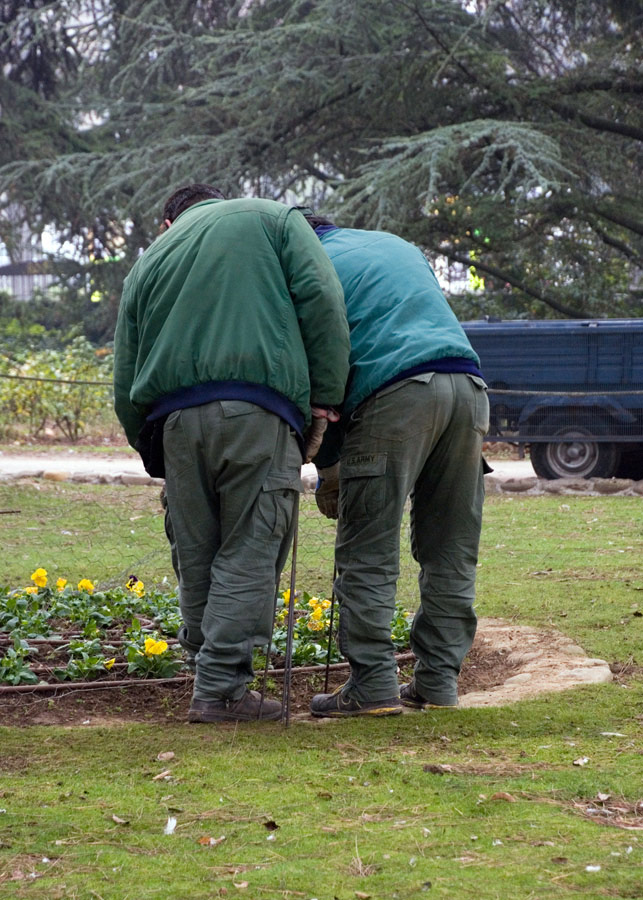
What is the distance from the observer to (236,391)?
354cm

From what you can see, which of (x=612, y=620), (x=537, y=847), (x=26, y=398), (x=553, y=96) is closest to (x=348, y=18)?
(x=553, y=96)

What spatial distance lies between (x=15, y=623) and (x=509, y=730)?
2286mm

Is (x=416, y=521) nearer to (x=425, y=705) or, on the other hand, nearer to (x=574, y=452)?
(x=425, y=705)

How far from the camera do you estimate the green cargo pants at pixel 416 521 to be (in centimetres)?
368

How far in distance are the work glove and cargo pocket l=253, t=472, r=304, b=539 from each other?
0.49 ft

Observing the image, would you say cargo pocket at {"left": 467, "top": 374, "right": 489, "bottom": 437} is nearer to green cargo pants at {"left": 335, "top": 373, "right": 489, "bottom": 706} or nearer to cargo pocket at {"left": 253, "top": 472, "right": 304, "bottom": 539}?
green cargo pants at {"left": 335, "top": 373, "right": 489, "bottom": 706}

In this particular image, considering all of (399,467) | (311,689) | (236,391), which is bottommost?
(311,689)

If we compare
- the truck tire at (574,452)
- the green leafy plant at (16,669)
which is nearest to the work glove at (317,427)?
the green leafy plant at (16,669)

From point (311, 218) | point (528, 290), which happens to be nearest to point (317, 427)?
point (311, 218)

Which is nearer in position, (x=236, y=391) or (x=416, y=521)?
(x=236, y=391)

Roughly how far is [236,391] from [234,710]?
102 centimetres

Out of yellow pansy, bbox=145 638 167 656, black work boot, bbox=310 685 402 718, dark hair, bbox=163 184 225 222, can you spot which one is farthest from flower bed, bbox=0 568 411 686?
dark hair, bbox=163 184 225 222

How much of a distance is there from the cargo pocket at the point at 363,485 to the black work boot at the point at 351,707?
1.97ft

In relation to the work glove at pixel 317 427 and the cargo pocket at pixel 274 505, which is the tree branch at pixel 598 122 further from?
the cargo pocket at pixel 274 505
